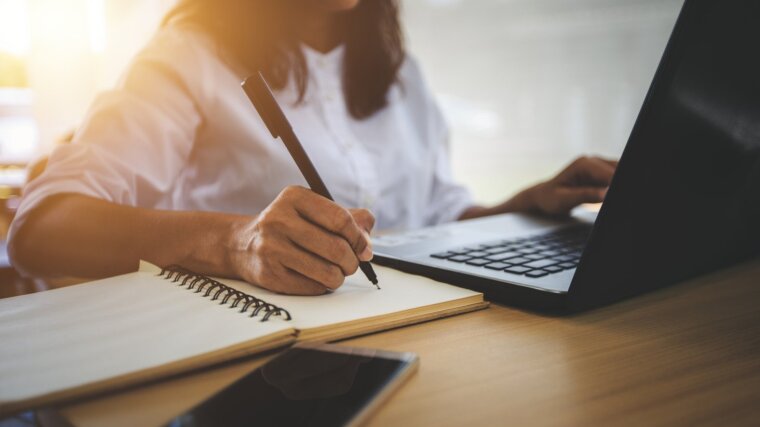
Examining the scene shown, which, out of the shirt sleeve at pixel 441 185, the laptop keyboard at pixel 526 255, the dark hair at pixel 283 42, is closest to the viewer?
the laptop keyboard at pixel 526 255

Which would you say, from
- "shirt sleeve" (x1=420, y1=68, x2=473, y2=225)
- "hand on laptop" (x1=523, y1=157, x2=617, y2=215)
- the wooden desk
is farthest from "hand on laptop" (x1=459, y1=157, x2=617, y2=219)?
the wooden desk

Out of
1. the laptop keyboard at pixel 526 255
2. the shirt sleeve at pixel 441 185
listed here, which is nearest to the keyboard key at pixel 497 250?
the laptop keyboard at pixel 526 255

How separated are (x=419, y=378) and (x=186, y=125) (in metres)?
0.68

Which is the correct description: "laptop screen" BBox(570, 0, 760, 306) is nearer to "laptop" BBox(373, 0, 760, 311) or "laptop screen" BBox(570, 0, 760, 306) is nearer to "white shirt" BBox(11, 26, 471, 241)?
"laptop" BBox(373, 0, 760, 311)

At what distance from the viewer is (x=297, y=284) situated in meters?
0.44

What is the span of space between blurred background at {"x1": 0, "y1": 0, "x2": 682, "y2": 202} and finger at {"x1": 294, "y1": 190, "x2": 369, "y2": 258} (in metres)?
2.25

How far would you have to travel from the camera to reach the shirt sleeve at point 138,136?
65 cm

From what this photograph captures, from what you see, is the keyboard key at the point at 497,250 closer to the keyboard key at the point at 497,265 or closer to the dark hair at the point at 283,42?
the keyboard key at the point at 497,265

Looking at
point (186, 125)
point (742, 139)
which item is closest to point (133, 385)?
point (742, 139)

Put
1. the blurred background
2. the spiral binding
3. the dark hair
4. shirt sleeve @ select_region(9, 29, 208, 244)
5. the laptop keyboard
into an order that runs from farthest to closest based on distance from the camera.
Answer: the blurred background, the dark hair, shirt sleeve @ select_region(9, 29, 208, 244), the laptop keyboard, the spiral binding

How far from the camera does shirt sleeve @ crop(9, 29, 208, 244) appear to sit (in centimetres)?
65

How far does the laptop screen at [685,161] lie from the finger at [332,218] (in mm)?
171

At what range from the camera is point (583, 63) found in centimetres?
248

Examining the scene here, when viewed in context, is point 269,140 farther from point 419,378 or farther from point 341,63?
point 419,378
